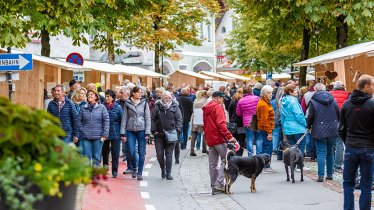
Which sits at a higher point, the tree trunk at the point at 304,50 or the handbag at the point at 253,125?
the tree trunk at the point at 304,50

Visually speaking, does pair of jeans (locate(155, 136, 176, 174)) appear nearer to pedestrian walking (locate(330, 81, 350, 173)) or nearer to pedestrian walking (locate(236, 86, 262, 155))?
pedestrian walking (locate(236, 86, 262, 155))

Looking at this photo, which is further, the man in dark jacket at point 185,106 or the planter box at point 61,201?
the man in dark jacket at point 185,106

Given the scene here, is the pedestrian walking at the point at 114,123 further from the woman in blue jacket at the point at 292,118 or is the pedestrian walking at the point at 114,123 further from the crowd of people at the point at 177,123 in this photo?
the woman in blue jacket at the point at 292,118

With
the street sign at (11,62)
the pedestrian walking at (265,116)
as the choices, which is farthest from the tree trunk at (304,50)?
the street sign at (11,62)

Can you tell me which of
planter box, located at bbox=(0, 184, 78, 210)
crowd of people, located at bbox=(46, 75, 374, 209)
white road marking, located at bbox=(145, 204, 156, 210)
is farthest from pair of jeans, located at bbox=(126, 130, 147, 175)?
planter box, located at bbox=(0, 184, 78, 210)

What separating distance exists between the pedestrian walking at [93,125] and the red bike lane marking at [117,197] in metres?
0.71

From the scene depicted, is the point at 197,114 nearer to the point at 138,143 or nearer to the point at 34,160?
the point at 138,143

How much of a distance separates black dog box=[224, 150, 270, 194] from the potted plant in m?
9.51

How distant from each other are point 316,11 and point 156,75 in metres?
18.4

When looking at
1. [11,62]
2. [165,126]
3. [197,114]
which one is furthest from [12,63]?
[197,114]

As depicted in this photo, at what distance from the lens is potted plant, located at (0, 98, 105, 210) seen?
5004 millimetres

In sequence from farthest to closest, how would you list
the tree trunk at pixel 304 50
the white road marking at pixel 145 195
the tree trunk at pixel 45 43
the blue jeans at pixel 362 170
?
the tree trunk at pixel 304 50 < the tree trunk at pixel 45 43 < the white road marking at pixel 145 195 < the blue jeans at pixel 362 170

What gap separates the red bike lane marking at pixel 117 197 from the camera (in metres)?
12.8

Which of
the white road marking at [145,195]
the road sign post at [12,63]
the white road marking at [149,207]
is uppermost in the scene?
the road sign post at [12,63]
